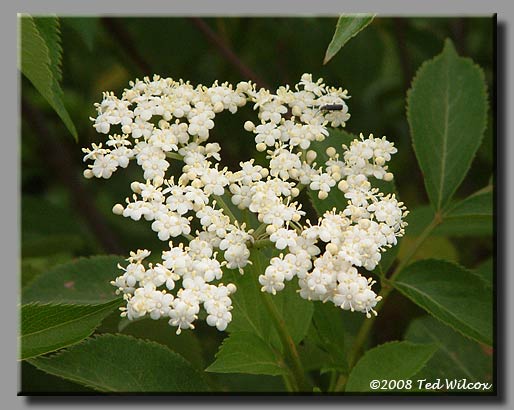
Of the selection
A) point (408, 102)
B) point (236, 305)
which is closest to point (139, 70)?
point (408, 102)

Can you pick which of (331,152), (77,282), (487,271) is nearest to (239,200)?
(331,152)

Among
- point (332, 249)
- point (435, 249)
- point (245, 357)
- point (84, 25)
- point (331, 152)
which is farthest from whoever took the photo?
point (435, 249)

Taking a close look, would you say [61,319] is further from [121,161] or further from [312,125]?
[312,125]

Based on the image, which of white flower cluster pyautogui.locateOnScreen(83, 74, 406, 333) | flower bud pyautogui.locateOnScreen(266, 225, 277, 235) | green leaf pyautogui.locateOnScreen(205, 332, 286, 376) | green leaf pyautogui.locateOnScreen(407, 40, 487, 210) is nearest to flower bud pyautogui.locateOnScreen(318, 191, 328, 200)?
white flower cluster pyautogui.locateOnScreen(83, 74, 406, 333)

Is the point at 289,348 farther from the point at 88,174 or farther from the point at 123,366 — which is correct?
the point at 88,174

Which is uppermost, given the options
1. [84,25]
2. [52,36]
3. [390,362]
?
[84,25]

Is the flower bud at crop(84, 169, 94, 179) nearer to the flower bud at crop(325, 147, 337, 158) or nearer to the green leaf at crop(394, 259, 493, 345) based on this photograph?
the flower bud at crop(325, 147, 337, 158)
